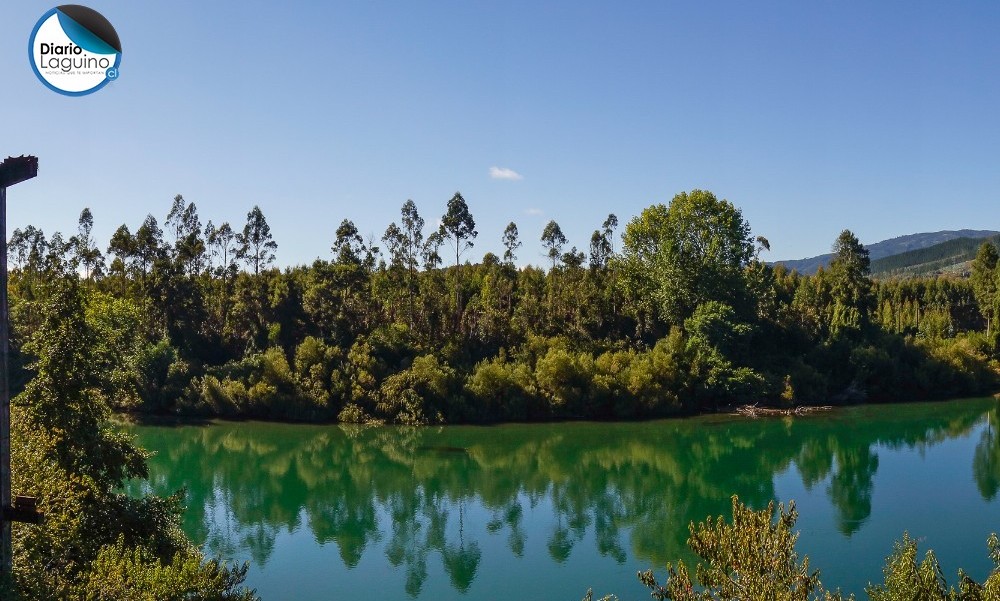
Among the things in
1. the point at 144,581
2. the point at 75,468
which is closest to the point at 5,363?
the point at 144,581

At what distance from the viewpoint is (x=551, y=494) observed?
94.8 ft

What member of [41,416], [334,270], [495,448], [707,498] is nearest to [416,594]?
[41,416]

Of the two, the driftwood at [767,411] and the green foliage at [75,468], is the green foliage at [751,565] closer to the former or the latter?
the green foliage at [75,468]

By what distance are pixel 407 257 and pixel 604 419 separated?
55.5ft

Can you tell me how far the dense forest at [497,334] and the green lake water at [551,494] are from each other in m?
2.34

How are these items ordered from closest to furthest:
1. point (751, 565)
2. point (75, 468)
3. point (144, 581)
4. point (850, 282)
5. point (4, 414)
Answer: point (751, 565) < point (4, 414) < point (144, 581) < point (75, 468) < point (850, 282)

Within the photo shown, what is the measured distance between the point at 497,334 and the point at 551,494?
18223mm

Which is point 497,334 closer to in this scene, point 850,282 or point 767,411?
point 767,411

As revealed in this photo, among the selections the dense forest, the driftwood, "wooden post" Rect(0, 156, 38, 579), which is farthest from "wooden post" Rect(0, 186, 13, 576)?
the driftwood

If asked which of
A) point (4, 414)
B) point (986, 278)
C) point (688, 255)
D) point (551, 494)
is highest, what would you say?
point (688, 255)

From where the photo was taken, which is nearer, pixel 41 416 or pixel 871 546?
pixel 41 416

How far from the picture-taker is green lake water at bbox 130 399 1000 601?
20672mm

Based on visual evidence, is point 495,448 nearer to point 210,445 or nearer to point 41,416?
point 210,445

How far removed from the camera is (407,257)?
156 ft
